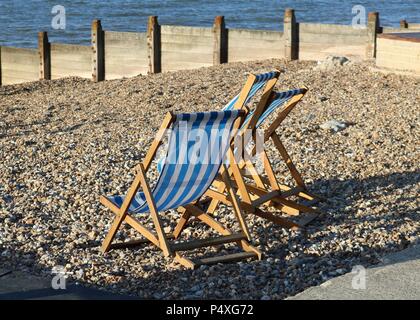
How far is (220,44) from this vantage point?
19.2m

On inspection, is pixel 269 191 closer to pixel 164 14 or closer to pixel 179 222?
pixel 179 222

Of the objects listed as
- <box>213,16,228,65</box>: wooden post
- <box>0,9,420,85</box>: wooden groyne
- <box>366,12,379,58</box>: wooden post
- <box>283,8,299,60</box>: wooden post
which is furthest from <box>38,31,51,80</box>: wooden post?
<box>366,12,379,58</box>: wooden post

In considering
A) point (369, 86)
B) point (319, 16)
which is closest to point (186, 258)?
point (369, 86)

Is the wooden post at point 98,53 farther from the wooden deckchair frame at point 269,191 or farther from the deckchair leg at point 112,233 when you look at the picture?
the deckchair leg at point 112,233

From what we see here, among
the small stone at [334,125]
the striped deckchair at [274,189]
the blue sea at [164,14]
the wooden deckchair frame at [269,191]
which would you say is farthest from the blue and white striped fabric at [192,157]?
the blue sea at [164,14]

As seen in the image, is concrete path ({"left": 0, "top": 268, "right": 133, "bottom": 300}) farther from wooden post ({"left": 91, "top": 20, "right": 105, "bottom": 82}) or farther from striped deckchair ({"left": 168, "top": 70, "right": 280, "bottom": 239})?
wooden post ({"left": 91, "top": 20, "right": 105, "bottom": 82})

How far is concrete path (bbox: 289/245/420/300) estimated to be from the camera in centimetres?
563

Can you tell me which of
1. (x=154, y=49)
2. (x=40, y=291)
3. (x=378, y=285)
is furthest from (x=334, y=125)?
(x=154, y=49)

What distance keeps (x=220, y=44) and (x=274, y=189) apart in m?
11.8

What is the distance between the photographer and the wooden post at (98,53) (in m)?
20.8

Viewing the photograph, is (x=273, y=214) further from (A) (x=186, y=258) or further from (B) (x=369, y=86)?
(B) (x=369, y=86)

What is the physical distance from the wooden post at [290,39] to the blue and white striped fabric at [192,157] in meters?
11.7

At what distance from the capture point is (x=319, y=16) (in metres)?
47.1

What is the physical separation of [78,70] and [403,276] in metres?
17.0
